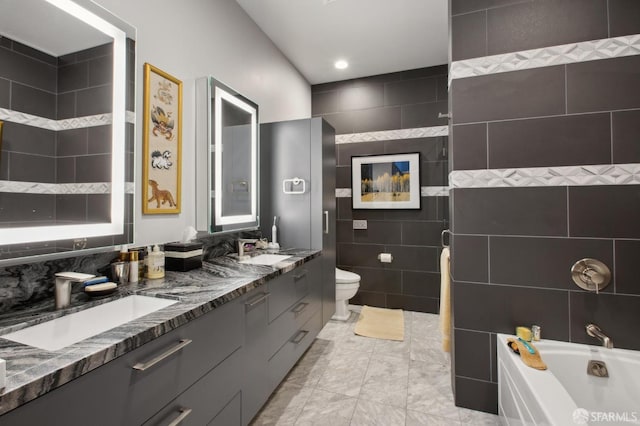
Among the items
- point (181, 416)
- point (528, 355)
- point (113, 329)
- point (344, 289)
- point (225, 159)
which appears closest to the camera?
point (113, 329)

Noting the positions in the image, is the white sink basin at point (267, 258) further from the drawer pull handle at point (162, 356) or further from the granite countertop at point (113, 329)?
the drawer pull handle at point (162, 356)

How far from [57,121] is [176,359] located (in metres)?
1.09

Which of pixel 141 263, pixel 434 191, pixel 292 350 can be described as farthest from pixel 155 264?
pixel 434 191

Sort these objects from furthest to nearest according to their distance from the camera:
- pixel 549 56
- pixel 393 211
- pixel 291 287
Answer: pixel 393 211 < pixel 291 287 < pixel 549 56

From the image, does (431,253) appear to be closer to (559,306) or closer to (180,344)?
(559,306)

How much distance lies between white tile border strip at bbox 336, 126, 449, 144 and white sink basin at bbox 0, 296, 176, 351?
2.95 metres

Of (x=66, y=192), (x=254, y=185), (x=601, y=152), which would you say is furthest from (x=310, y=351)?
(x=601, y=152)

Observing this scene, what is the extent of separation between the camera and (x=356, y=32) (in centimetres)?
276

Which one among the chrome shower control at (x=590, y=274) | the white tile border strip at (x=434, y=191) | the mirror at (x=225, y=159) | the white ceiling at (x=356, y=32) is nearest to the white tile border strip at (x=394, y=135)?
the white tile border strip at (x=434, y=191)

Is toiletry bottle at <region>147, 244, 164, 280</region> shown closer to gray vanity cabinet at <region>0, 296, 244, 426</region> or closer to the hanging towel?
gray vanity cabinet at <region>0, 296, 244, 426</region>

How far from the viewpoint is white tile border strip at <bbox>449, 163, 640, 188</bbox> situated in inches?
59.7

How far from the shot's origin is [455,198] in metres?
1.79

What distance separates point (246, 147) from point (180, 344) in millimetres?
1734

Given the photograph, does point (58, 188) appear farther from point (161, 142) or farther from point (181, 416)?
point (181, 416)
